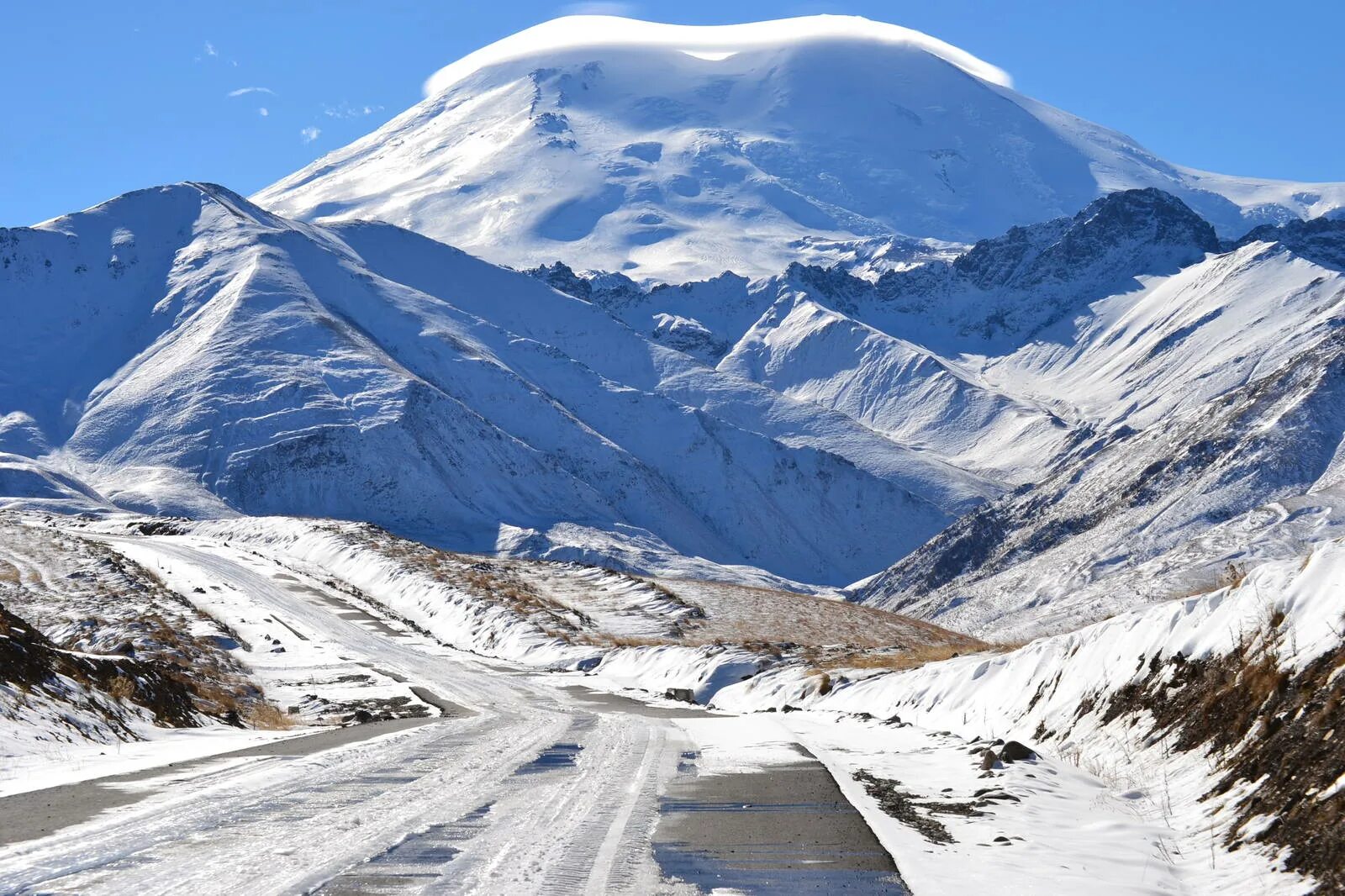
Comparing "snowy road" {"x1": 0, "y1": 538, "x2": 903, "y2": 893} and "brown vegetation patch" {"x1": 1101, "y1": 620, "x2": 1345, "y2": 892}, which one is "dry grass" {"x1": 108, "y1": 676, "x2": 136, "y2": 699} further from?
"brown vegetation patch" {"x1": 1101, "y1": 620, "x2": 1345, "y2": 892}

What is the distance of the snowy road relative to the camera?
9070 millimetres

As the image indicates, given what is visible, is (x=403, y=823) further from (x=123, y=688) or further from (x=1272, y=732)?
(x=123, y=688)

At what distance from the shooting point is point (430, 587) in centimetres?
5934

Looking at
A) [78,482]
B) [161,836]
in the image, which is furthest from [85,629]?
[78,482]

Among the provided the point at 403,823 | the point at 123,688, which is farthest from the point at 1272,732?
the point at 123,688

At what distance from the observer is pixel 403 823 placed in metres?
11.2

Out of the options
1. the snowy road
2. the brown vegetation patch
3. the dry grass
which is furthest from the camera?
the dry grass

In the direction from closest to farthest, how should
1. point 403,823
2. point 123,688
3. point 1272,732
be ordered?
1. point 1272,732
2. point 403,823
3. point 123,688

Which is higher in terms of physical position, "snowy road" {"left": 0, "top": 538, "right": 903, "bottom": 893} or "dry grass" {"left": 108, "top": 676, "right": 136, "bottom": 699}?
"snowy road" {"left": 0, "top": 538, "right": 903, "bottom": 893}

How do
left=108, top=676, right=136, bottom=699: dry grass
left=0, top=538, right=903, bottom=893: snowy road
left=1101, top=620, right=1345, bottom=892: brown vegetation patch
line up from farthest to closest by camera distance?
left=108, top=676, right=136, bottom=699: dry grass → left=0, top=538, right=903, bottom=893: snowy road → left=1101, top=620, right=1345, bottom=892: brown vegetation patch

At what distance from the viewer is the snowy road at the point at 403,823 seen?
29.8 ft

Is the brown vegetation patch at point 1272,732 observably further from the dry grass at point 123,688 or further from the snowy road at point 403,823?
the dry grass at point 123,688

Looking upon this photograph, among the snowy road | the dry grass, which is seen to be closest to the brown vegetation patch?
the snowy road

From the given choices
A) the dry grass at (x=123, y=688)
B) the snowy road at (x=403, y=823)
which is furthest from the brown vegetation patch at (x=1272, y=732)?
the dry grass at (x=123, y=688)
